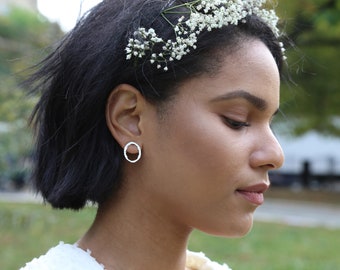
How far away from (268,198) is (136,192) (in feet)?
49.4

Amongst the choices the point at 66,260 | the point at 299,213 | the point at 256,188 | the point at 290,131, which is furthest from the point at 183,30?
the point at 290,131

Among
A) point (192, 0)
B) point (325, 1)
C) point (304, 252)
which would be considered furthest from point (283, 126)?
point (192, 0)

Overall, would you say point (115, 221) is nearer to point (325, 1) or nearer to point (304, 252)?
point (304, 252)

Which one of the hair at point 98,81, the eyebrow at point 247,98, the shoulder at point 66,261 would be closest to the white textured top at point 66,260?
the shoulder at point 66,261

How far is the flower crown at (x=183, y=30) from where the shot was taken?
4.85ft

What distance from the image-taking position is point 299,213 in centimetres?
1240

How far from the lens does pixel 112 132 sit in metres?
1.54

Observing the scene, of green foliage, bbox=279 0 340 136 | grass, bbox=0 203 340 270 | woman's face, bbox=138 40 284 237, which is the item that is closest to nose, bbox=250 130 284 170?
woman's face, bbox=138 40 284 237

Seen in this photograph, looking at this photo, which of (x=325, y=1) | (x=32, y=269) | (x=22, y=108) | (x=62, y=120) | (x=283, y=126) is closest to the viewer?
(x=32, y=269)

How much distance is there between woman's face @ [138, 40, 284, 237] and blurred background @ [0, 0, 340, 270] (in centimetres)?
39

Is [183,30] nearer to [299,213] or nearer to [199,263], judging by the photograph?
[199,263]

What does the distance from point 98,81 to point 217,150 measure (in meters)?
0.36

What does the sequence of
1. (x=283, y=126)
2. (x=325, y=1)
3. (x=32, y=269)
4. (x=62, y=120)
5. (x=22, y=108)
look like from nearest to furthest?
1. (x=32, y=269)
2. (x=62, y=120)
3. (x=22, y=108)
4. (x=325, y=1)
5. (x=283, y=126)

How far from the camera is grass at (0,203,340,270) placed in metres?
6.14
